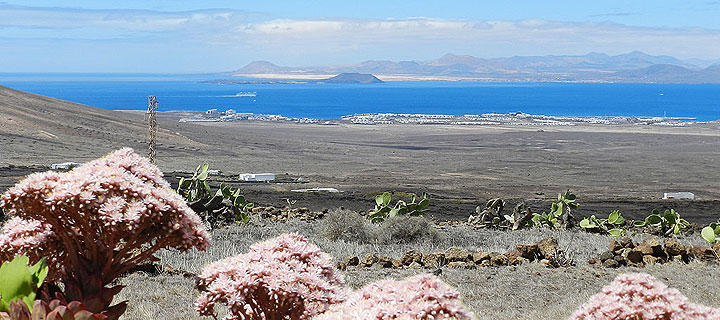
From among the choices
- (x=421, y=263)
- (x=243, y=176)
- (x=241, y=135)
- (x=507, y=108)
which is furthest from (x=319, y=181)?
(x=507, y=108)

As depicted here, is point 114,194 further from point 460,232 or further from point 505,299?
point 460,232

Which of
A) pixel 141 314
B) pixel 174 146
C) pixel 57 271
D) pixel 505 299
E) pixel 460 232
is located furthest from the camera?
pixel 174 146

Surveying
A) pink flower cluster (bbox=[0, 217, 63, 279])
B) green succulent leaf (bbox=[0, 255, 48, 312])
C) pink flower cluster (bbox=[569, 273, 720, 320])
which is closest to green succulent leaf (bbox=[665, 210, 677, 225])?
pink flower cluster (bbox=[569, 273, 720, 320])

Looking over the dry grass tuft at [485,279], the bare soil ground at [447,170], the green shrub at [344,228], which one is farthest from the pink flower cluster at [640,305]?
the green shrub at [344,228]

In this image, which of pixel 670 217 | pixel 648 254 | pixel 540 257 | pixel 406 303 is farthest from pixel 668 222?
pixel 406 303

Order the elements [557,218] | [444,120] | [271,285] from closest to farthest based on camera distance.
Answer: [271,285], [557,218], [444,120]

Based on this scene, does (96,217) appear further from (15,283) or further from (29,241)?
(15,283)

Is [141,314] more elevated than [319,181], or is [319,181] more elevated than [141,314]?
[141,314]
